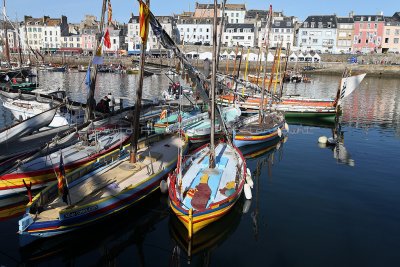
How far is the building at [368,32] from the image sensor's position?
134m

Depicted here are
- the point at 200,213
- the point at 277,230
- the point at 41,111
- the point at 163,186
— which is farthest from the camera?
the point at 41,111

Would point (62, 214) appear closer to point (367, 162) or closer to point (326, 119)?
point (367, 162)

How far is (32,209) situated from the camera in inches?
599

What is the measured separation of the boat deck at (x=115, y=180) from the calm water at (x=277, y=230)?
1493 millimetres

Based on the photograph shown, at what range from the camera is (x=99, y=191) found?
58.7 feet

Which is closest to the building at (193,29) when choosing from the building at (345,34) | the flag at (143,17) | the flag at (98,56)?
the building at (345,34)

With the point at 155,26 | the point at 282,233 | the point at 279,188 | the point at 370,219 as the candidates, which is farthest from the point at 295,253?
the point at 155,26

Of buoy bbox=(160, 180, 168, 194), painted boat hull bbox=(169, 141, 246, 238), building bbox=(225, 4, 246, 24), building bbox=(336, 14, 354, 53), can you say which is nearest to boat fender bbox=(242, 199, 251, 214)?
painted boat hull bbox=(169, 141, 246, 238)

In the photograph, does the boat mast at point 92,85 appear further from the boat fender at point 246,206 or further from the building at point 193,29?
the building at point 193,29

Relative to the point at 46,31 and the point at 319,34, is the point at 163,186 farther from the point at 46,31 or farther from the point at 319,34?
the point at 46,31

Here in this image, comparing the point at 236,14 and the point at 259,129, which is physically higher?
the point at 236,14

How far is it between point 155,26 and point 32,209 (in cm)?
1087

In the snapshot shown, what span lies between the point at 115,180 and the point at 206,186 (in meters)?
5.12

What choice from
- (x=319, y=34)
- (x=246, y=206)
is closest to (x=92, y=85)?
(x=246, y=206)
